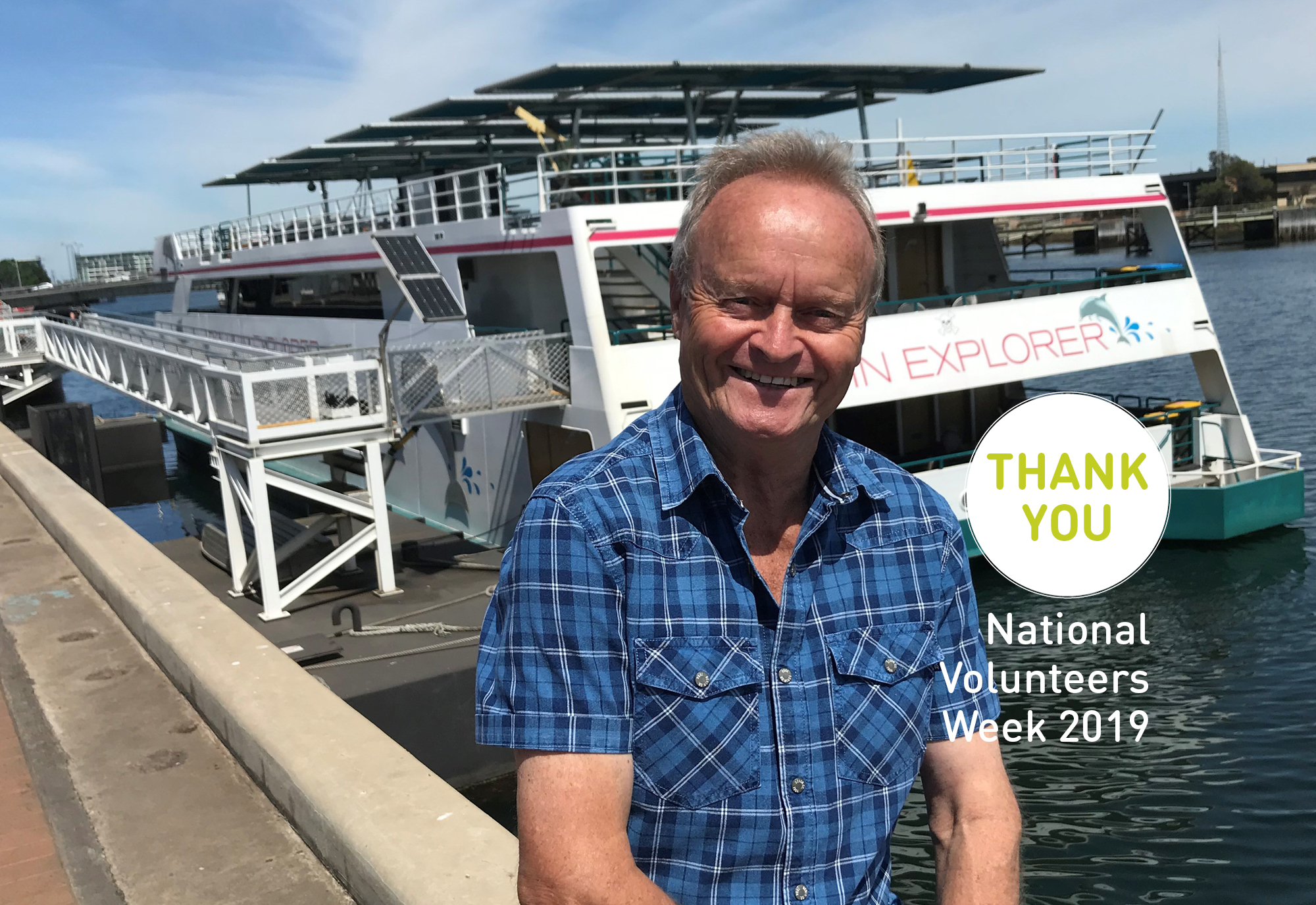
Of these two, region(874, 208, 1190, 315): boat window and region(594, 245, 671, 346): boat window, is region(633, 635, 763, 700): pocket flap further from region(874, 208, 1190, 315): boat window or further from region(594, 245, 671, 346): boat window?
region(594, 245, 671, 346): boat window

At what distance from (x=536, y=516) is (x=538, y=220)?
1164 cm

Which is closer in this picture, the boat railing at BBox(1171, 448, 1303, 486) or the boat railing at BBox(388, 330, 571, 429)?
the boat railing at BBox(388, 330, 571, 429)

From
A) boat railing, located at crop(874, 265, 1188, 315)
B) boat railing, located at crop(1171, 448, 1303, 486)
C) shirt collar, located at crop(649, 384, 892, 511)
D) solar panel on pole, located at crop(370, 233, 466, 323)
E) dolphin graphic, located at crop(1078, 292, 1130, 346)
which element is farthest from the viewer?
boat railing, located at crop(1171, 448, 1303, 486)

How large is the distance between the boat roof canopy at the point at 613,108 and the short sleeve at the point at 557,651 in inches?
529

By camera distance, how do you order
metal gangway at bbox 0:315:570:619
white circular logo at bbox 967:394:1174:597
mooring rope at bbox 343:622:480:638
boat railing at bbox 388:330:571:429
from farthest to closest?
boat railing at bbox 388:330:571:429 < metal gangway at bbox 0:315:570:619 < mooring rope at bbox 343:622:480:638 < white circular logo at bbox 967:394:1174:597

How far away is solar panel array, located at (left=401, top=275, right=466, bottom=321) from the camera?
1174 centimetres

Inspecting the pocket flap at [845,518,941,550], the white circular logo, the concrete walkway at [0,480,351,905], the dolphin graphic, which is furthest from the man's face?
the dolphin graphic

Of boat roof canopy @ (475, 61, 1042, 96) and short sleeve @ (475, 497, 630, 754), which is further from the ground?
boat roof canopy @ (475, 61, 1042, 96)

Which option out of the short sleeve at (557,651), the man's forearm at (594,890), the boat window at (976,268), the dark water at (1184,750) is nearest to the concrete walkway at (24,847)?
the man's forearm at (594,890)

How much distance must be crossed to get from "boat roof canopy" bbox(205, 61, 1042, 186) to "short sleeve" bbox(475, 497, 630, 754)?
13.4m

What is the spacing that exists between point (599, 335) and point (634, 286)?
4190 millimetres

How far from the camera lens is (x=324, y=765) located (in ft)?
12.6

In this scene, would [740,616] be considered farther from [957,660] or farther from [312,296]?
[312,296]

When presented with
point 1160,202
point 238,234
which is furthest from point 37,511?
point 238,234
